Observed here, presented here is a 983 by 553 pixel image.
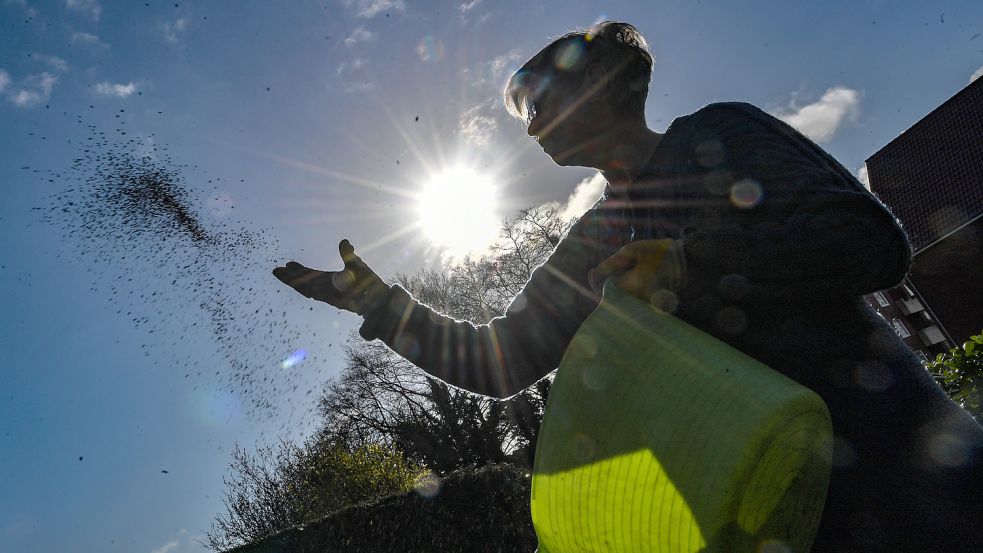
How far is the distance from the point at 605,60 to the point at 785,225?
77cm

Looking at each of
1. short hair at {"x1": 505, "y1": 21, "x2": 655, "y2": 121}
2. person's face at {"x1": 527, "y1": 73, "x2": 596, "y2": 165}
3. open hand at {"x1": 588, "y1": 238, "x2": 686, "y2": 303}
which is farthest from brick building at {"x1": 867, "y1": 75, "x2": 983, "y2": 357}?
open hand at {"x1": 588, "y1": 238, "x2": 686, "y2": 303}

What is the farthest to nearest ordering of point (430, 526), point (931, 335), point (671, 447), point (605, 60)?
1. point (931, 335)
2. point (430, 526)
3. point (605, 60)
4. point (671, 447)

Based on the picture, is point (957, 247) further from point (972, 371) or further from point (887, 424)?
point (887, 424)

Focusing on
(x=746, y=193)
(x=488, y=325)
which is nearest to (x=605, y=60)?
(x=746, y=193)

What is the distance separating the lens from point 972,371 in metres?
6.26

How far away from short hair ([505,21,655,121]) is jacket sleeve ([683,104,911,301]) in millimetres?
473

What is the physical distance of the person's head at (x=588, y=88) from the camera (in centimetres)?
146

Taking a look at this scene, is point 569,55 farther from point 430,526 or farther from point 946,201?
point 946,201

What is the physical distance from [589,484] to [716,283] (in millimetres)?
478

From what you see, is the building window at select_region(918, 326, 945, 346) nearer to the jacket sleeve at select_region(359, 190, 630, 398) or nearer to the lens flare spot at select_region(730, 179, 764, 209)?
the jacket sleeve at select_region(359, 190, 630, 398)

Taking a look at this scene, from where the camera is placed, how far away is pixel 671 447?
2.37 feet

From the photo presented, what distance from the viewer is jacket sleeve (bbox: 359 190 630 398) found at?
5.05 ft

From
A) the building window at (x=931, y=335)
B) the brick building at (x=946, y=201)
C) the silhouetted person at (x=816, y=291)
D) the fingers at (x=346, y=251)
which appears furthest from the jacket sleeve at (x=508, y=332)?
the building window at (x=931, y=335)

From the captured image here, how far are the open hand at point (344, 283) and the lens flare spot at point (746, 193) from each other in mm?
1019
